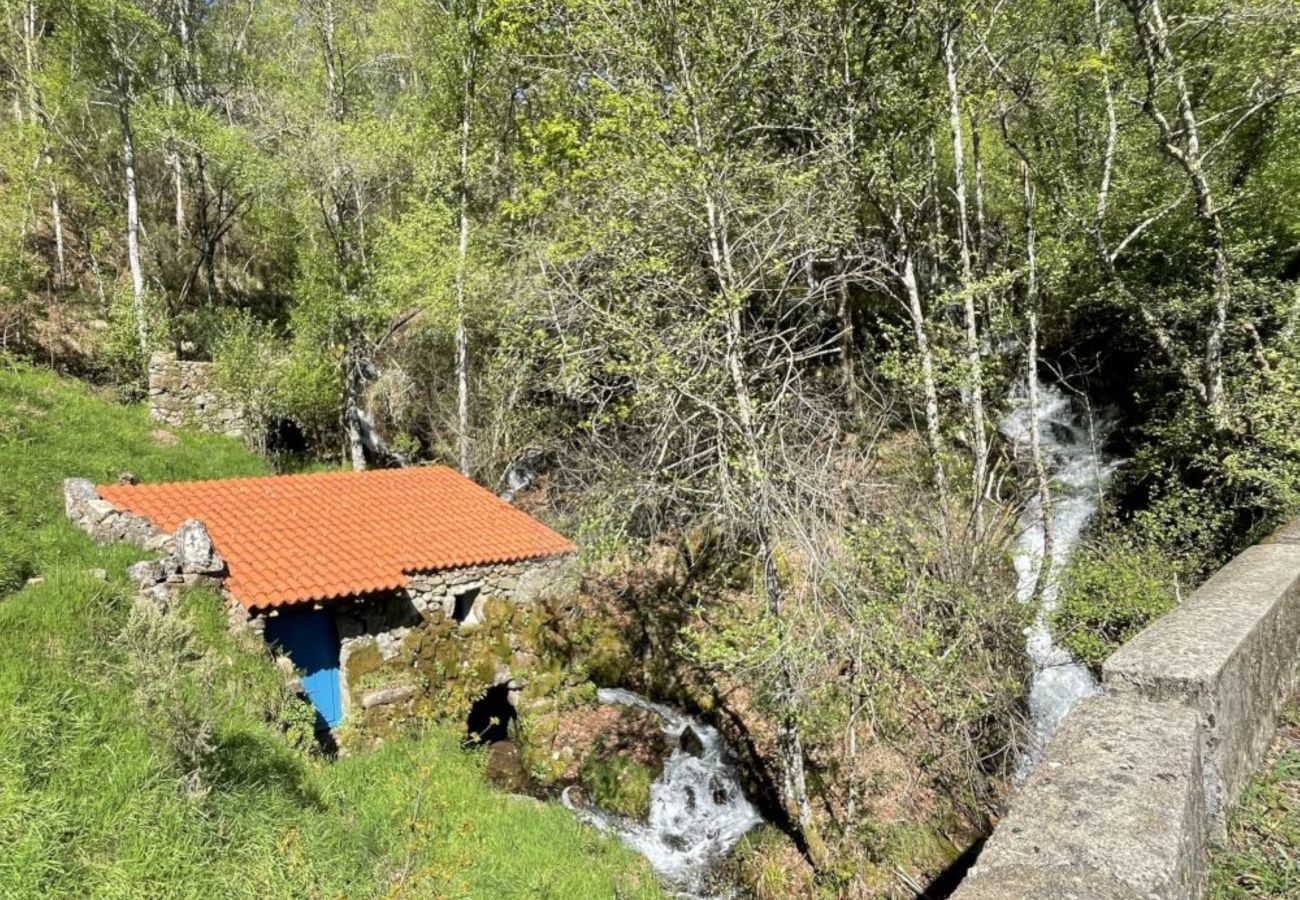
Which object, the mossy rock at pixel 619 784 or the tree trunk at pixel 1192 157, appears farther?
the tree trunk at pixel 1192 157

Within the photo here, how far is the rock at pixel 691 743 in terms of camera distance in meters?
9.16

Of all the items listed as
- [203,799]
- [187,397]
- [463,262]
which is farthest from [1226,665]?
[187,397]

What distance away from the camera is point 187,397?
15.5 metres

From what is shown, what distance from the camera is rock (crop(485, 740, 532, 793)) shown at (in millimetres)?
8664

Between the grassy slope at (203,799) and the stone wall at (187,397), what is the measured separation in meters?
7.11

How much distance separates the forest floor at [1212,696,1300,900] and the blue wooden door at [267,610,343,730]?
882 centimetres

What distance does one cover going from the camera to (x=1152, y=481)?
1275cm

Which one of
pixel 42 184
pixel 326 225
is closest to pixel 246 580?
pixel 326 225

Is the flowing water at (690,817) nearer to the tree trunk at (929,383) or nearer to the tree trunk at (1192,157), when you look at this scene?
the tree trunk at (929,383)

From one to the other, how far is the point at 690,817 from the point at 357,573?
5.32 metres

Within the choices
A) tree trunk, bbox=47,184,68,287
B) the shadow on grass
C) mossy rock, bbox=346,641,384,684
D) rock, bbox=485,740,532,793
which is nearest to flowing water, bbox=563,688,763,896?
rock, bbox=485,740,532,793

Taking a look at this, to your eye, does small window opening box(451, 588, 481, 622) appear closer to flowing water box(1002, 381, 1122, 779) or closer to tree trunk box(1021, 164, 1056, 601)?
flowing water box(1002, 381, 1122, 779)

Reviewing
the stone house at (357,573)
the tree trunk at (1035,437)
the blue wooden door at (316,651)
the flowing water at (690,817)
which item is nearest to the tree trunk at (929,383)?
the tree trunk at (1035,437)

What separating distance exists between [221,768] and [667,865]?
510 cm
